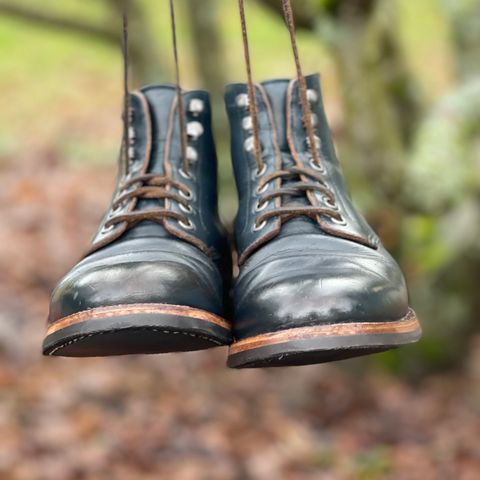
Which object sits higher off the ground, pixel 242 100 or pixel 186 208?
pixel 242 100

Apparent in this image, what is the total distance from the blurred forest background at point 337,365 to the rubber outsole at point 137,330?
216cm

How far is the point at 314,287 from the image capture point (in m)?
1.54

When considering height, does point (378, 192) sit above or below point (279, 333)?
above

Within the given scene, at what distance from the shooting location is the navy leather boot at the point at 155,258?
1.49 metres

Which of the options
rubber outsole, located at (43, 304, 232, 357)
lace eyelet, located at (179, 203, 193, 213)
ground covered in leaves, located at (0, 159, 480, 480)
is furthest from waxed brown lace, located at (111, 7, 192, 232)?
ground covered in leaves, located at (0, 159, 480, 480)

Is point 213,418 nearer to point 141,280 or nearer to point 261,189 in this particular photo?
point 261,189

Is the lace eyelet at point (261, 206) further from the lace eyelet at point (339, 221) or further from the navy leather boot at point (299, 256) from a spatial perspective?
the lace eyelet at point (339, 221)

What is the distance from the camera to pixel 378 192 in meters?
3.98

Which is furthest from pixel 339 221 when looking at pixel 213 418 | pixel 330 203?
pixel 213 418

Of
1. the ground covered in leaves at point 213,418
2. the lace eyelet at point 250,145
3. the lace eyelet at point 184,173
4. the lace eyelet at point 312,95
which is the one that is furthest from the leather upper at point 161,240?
the ground covered in leaves at point 213,418

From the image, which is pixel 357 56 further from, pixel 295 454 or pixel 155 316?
pixel 155 316

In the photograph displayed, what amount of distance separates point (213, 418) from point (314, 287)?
286 centimetres

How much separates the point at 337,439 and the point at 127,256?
302cm

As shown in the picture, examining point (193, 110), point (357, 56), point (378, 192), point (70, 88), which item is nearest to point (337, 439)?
point (378, 192)
